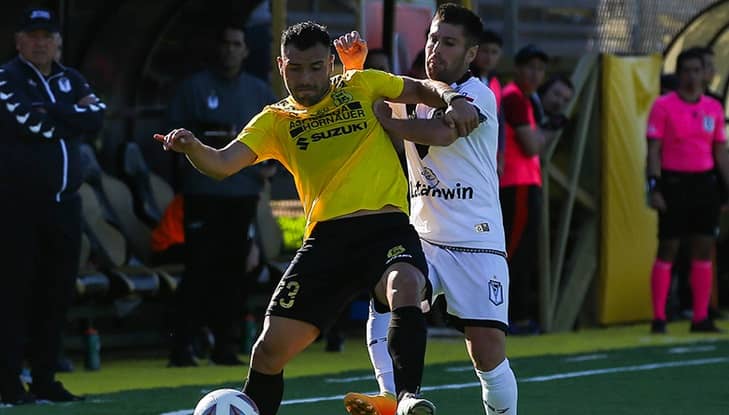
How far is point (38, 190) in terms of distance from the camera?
948 centimetres

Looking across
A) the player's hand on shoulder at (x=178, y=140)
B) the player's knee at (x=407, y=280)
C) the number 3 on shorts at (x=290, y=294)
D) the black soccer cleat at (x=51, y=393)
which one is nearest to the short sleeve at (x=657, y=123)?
the black soccer cleat at (x=51, y=393)

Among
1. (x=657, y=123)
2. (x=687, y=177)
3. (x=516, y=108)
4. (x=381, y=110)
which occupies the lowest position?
(x=687, y=177)

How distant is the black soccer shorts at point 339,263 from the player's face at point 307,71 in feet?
1.69

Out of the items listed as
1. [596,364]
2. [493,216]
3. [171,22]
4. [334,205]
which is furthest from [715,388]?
[171,22]

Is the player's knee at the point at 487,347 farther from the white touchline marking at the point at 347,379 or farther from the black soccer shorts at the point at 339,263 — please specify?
the white touchline marking at the point at 347,379

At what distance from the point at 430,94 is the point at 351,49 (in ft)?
1.42

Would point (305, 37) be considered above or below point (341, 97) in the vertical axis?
above

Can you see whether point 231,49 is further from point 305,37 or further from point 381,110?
point 305,37

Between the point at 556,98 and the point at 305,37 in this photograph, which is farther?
the point at 556,98

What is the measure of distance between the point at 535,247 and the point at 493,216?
21.2 ft

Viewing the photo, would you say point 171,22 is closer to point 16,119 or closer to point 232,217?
point 232,217

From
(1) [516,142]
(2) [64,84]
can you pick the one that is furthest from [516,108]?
(2) [64,84]

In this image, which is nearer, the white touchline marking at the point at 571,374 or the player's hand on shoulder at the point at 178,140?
the player's hand on shoulder at the point at 178,140

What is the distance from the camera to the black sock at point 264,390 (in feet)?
22.1
